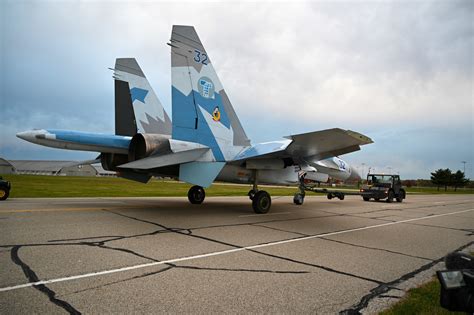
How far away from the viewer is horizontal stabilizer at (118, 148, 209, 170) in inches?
324

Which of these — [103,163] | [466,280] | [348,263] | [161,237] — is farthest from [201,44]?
[466,280]

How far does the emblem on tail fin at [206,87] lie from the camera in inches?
389

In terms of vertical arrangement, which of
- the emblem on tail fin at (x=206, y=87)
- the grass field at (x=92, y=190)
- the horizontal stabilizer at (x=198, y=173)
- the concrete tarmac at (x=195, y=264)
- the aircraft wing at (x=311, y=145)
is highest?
the emblem on tail fin at (x=206, y=87)

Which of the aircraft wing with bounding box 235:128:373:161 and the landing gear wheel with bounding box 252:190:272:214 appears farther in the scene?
the landing gear wheel with bounding box 252:190:272:214

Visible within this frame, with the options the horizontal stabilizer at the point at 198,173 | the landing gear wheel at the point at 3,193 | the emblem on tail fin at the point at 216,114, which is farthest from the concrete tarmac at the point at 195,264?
the landing gear wheel at the point at 3,193

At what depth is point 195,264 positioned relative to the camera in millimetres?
4453

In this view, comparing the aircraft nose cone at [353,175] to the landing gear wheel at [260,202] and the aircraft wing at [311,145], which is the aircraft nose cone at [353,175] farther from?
the landing gear wheel at [260,202]

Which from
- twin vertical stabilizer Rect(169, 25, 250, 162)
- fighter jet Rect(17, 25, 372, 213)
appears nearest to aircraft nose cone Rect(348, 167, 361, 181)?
fighter jet Rect(17, 25, 372, 213)

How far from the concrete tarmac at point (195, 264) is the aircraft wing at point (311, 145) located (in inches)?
94.9

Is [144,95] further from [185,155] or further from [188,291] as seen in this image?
[188,291]

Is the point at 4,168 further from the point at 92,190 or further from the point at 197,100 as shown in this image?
the point at 197,100

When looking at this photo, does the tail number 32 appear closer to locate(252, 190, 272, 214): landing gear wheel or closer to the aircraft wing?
the aircraft wing

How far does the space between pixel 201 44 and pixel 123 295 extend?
8397 millimetres

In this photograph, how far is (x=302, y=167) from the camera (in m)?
11.5
